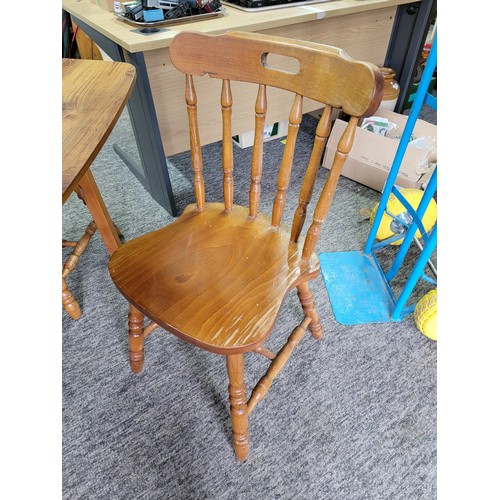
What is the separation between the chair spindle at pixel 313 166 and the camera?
66 centimetres

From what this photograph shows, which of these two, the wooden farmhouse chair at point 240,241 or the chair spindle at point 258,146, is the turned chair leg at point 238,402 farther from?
the chair spindle at point 258,146

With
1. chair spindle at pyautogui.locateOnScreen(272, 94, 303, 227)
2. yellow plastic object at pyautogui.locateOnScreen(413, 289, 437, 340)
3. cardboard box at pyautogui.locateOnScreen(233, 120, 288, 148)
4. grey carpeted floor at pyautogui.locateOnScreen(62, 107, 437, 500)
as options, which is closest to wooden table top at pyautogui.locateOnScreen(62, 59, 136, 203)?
chair spindle at pyautogui.locateOnScreen(272, 94, 303, 227)

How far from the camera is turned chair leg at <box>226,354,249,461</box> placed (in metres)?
0.72

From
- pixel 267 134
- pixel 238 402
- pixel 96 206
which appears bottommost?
pixel 267 134

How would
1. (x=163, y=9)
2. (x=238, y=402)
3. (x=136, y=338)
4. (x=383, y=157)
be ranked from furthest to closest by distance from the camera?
(x=383, y=157) < (x=163, y=9) < (x=136, y=338) < (x=238, y=402)

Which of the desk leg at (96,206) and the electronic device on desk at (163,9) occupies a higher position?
the electronic device on desk at (163,9)

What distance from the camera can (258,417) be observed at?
3.22 feet

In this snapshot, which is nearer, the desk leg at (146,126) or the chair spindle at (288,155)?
the chair spindle at (288,155)

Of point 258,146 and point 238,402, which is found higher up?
point 258,146

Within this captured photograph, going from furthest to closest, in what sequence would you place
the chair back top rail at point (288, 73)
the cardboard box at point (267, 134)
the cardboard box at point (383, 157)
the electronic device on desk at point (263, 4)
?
1. the cardboard box at point (267, 134)
2. the cardboard box at point (383, 157)
3. the electronic device on desk at point (263, 4)
4. the chair back top rail at point (288, 73)

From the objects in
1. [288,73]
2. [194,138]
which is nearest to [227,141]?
[194,138]

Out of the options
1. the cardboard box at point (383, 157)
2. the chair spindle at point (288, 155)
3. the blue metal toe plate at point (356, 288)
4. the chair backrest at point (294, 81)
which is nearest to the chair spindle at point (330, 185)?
the chair backrest at point (294, 81)

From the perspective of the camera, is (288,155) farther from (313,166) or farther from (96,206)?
(96,206)

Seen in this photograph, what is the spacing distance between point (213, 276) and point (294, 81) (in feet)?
1.37
